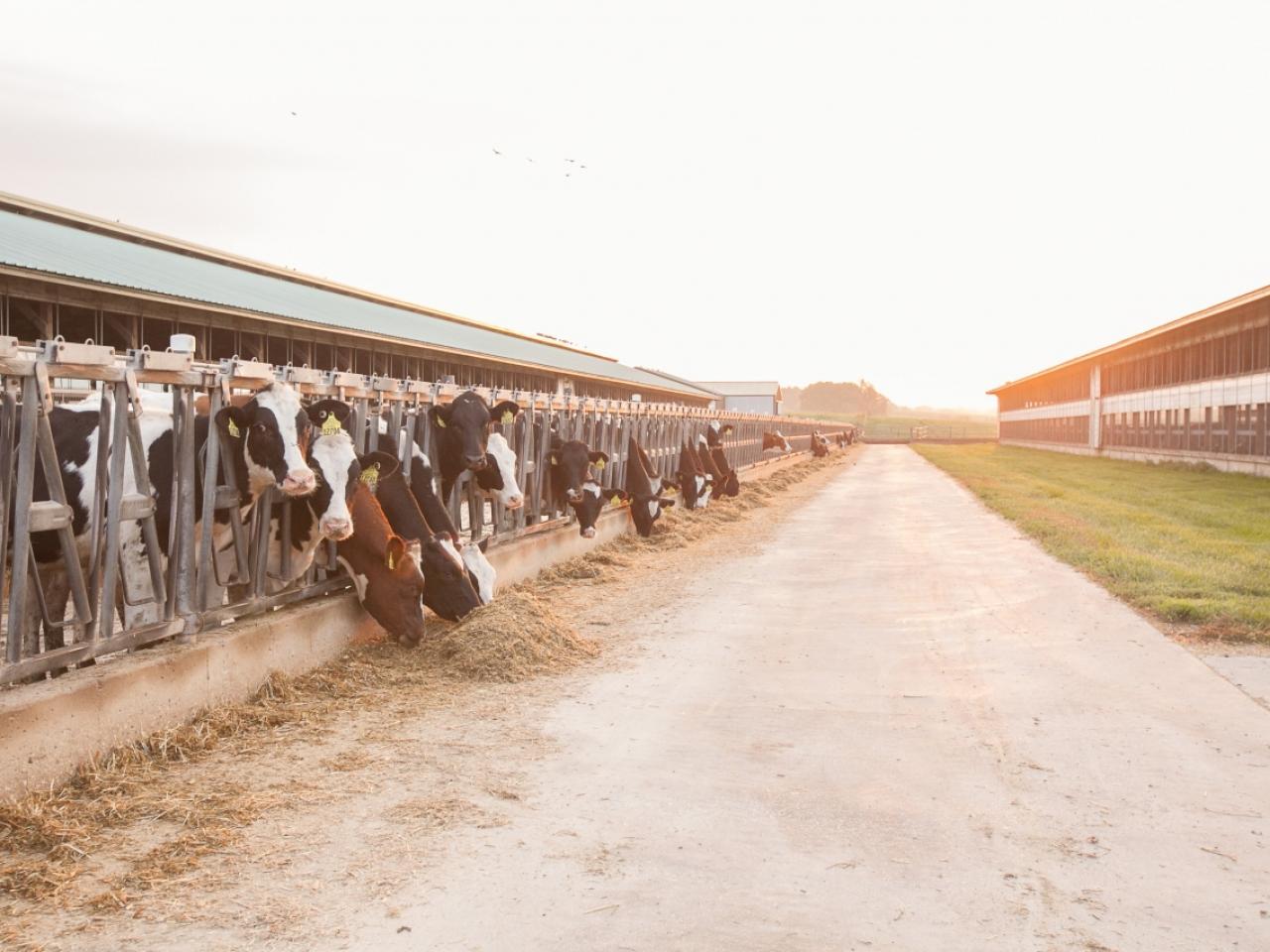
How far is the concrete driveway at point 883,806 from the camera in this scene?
3803mm

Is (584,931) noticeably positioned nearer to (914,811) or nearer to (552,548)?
(914,811)

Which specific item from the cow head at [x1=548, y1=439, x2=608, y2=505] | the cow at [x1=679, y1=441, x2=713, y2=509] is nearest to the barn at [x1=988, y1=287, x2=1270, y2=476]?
the cow at [x1=679, y1=441, x2=713, y2=509]

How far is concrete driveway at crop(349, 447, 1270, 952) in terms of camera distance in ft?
12.5

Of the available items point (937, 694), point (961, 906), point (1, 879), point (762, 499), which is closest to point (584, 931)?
point (961, 906)

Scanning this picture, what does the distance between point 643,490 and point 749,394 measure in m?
94.5

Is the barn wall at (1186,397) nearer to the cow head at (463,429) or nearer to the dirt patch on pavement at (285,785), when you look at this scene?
the cow head at (463,429)

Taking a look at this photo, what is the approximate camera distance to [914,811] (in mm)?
4906

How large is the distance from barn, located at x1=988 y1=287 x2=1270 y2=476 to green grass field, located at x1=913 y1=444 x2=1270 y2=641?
325cm

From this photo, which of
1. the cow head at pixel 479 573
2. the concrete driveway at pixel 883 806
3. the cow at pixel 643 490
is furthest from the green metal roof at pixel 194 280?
the concrete driveway at pixel 883 806

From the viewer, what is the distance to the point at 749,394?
363 ft

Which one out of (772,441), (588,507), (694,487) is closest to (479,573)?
(588,507)

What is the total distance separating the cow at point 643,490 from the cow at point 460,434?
6082mm

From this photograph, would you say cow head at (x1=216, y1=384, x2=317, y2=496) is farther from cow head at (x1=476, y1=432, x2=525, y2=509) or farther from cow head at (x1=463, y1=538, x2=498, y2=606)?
cow head at (x1=476, y1=432, x2=525, y2=509)

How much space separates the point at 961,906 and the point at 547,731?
9.34 feet
